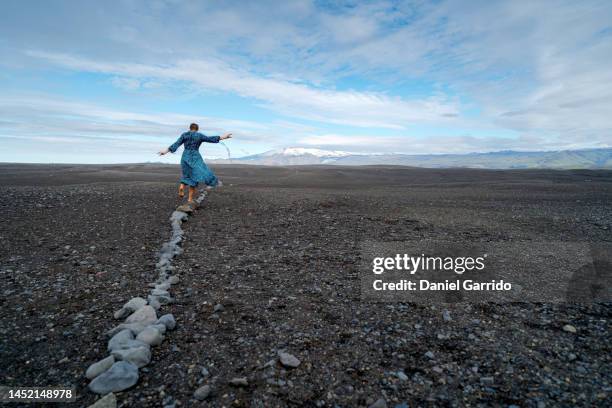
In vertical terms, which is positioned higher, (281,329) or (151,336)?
(151,336)

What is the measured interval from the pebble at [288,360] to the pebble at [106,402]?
1940 millimetres

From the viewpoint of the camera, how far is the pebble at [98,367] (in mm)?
4172

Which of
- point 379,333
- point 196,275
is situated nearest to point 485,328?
point 379,333

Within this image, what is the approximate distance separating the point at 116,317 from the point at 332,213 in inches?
390

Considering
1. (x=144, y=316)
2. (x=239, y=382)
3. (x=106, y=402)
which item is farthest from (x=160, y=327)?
(x=239, y=382)

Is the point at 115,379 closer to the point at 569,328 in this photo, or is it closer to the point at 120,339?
the point at 120,339

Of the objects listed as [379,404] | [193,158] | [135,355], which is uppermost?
[193,158]

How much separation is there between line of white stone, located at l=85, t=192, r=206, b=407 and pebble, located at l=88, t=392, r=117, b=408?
0.03ft

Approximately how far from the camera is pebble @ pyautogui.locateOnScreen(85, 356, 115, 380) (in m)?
4.17

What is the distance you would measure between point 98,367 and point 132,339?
2.16ft

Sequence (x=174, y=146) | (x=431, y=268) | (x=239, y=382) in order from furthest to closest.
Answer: (x=174, y=146)
(x=431, y=268)
(x=239, y=382)

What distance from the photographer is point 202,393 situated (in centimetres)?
395

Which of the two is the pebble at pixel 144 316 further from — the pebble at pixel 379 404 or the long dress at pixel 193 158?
the long dress at pixel 193 158

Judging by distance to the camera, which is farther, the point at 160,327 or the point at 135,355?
the point at 160,327
